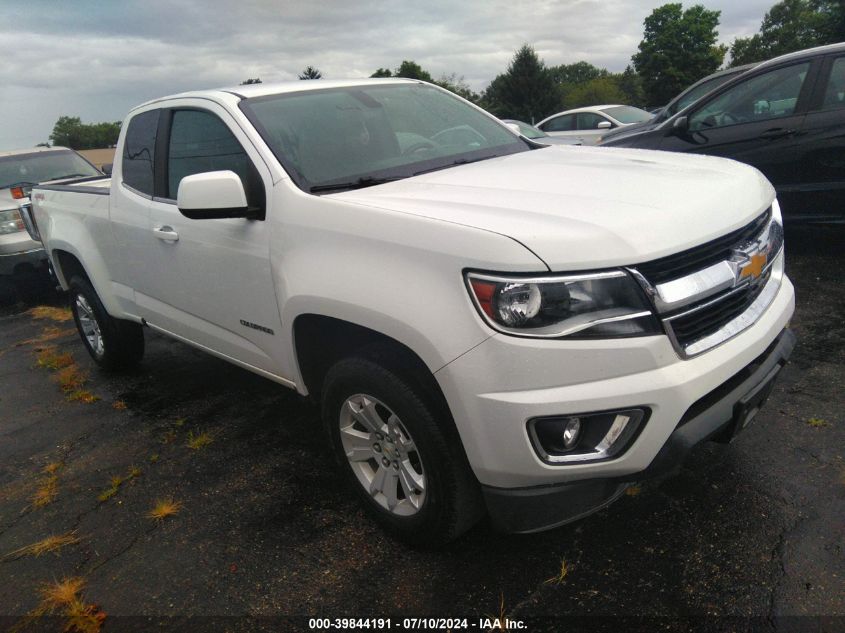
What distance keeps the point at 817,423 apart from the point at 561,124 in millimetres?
11744

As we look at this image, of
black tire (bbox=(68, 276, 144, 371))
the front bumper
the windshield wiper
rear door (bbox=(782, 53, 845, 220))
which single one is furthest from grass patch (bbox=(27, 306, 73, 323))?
rear door (bbox=(782, 53, 845, 220))

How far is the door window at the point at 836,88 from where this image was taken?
5156mm

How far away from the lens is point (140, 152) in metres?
3.89

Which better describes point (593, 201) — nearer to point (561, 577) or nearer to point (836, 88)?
point (561, 577)

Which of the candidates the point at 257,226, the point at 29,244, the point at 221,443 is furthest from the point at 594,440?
the point at 29,244

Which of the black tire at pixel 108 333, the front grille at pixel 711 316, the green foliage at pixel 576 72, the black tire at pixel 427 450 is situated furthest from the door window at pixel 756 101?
the green foliage at pixel 576 72

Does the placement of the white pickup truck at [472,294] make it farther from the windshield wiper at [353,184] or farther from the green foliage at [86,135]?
the green foliage at [86,135]

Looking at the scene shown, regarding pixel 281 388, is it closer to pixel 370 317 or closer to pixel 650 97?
pixel 370 317

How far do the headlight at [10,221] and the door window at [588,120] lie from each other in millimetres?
9782

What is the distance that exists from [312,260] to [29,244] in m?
6.64

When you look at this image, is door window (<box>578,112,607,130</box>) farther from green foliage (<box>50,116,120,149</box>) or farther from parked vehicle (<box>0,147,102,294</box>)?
green foliage (<box>50,116,120,149</box>)

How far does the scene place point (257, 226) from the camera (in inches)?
109

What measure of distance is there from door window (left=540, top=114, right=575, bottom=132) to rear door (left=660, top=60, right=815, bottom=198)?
25.7ft

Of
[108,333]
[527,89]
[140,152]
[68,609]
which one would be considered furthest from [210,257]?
[527,89]
